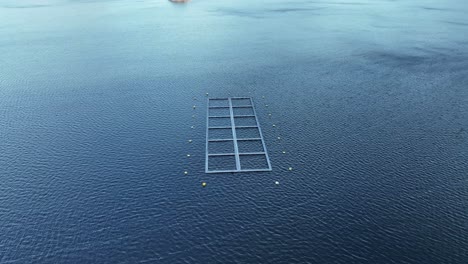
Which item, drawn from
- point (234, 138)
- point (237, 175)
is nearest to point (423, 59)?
point (234, 138)

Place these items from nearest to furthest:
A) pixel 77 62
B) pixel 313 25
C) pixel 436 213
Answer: pixel 436 213
pixel 77 62
pixel 313 25

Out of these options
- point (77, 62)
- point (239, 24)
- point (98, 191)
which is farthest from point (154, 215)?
point (239, 24)

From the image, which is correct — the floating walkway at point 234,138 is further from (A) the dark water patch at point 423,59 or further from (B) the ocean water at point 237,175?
(A) the dark water patch at point 423,59

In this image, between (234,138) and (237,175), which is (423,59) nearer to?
(234,138)

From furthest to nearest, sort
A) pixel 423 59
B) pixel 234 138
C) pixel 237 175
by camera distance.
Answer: pixel 423 59 → pixel 234 138 → pixel 237 175

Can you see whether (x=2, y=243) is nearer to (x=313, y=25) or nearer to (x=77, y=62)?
(x=77, y=62)

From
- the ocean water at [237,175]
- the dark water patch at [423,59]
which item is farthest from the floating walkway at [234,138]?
the dark water patch at [423,59]
